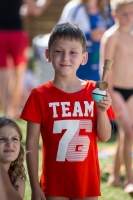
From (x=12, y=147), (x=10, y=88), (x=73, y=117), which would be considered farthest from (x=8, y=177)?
(x=10, y=88)

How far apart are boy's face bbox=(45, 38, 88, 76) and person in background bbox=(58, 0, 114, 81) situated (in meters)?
2.98

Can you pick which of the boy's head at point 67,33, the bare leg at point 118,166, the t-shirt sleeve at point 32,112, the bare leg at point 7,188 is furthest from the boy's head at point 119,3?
the bare leg at point 7,188

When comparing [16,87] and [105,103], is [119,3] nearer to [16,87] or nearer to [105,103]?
[105,103]

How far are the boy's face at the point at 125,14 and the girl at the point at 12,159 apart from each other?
204 centimetres

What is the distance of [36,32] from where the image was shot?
1898 cm

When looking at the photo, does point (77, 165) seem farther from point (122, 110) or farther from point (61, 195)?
point (122, 110)

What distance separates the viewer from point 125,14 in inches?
233

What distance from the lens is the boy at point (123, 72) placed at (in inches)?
232

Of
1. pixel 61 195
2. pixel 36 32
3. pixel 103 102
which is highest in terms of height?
pixel 36 32

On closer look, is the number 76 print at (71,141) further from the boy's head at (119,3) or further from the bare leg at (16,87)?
the bare leg at (16,87)

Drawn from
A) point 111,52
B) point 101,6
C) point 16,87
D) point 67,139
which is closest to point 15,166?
point 67,139

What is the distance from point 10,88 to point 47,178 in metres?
7.70

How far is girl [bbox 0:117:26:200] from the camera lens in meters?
4.01

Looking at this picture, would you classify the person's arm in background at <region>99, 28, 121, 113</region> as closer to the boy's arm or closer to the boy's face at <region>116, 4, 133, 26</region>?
the boy's face at <region>116, 4, 133, 26</region>
